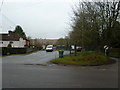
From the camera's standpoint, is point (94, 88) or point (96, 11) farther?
point (96, 11)

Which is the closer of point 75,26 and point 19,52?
point 75,26

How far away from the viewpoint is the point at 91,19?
958 inches

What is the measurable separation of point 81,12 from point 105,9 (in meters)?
3.09

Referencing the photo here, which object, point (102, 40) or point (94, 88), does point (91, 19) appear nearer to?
point (102, 40)

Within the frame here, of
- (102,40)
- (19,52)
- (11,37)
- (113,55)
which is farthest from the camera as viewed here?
(11,37)

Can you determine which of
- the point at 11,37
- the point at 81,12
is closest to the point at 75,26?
the point at 81,12

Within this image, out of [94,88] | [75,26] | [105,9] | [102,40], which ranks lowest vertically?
[94,88]

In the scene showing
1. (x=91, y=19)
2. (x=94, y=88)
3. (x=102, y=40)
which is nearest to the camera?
(x=94, y=88)

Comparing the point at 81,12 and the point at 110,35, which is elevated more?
the point at 81,12

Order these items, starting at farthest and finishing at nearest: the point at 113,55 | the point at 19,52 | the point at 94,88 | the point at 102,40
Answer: the point at 19,52 < the point at 113,55 < the point at 102,40 < the point at 94,88

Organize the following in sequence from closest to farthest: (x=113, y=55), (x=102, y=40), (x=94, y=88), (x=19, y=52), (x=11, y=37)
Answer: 1. (x=94, y=88)
2. (x=102, y=40)
3. (x=113, y=55)
4. (x=19, y=52)
5. (x=11, y=37)

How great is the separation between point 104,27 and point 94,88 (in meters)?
17.6

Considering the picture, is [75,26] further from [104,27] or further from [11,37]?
[11,37]

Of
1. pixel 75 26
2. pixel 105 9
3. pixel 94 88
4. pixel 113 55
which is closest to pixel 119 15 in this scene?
pixel 105 9
